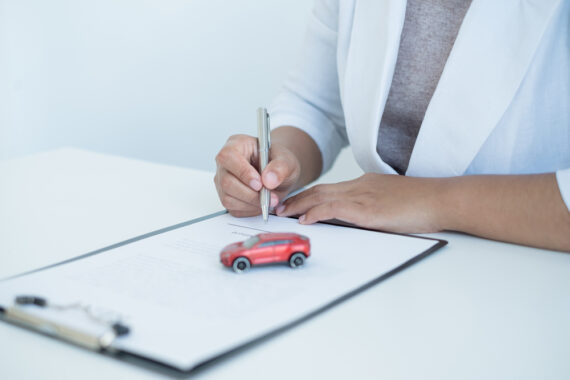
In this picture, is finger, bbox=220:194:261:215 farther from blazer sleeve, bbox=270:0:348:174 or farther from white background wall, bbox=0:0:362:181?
white background wall, bbox=0:0:362:181

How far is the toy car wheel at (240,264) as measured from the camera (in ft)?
1.89

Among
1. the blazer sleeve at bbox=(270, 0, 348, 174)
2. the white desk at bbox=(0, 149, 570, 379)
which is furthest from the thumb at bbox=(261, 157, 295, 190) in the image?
the blazer sleeve at bbox=(270, 0, 348, 174)

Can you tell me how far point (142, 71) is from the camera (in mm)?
2488

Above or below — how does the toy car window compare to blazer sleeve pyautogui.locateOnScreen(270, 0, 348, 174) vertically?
below

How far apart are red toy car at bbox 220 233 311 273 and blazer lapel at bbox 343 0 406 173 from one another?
423mm

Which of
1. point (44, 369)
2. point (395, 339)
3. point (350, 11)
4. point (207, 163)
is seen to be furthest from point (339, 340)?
point (207, 163)

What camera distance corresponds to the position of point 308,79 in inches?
46.3

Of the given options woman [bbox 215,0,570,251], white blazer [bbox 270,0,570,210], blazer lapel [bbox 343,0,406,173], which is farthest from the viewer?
blazer lapel [bbox 343,0,406,173]

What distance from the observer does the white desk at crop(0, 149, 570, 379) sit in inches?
17.3

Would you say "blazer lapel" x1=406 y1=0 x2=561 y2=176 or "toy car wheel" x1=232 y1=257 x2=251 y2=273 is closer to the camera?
"toy car wheel" x1=232 y1=257 x2=251 y2=273

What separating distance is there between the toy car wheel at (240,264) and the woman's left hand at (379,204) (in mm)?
195

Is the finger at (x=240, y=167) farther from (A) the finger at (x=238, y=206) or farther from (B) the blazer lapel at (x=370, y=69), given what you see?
(B) the blazer lapel at (x=370, y=69)

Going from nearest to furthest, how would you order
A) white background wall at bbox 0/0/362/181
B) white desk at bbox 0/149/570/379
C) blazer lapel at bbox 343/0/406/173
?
white desk at bbox 0/149/570/379 < blazer lapel at bbox 343/0/406/173 < white background wall at bbox 0/0/362/181

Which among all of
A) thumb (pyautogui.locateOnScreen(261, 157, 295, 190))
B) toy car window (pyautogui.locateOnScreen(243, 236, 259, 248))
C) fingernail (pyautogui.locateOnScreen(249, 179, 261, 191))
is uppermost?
thumb (pyautogui.locateOnScreen(261, 157, 295, 190))
